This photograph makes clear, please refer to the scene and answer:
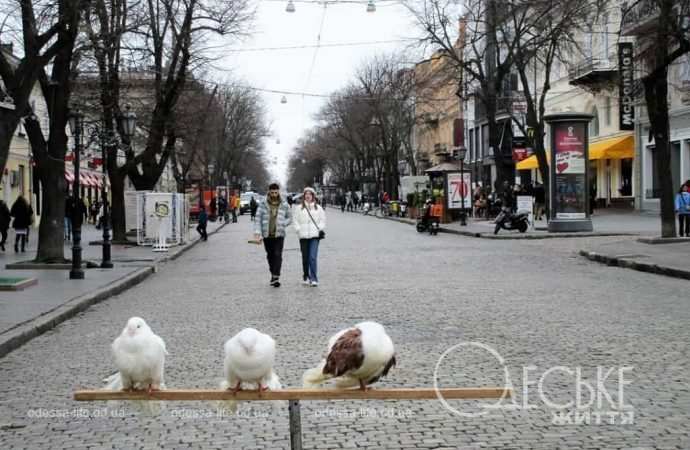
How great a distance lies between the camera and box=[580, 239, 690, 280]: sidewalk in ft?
57.4

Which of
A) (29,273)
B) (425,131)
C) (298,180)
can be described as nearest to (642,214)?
(29,273)

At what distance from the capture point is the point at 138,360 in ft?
16.4

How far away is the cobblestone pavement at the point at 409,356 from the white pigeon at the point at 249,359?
31.1 inches

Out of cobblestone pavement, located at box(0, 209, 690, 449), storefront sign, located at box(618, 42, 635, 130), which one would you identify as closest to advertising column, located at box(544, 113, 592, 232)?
storefront sign, located at box(618, 42, 635, 130)

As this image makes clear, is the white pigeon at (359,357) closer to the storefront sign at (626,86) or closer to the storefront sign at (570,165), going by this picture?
the storefront sign at (570,165)

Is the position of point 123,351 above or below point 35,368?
above

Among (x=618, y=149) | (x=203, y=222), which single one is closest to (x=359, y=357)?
(x=203, y=222)

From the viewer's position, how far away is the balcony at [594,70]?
144 ft

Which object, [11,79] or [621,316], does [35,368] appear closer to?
[621,316]

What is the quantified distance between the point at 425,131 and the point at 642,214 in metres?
49.9

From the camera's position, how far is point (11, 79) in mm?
16266

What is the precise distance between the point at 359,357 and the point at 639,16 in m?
24.0

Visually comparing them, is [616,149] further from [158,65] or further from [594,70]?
[158,65]

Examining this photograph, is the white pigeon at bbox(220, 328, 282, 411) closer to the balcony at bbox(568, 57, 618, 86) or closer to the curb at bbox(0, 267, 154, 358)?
the curb at bbox(0, 267, 154, 358)
